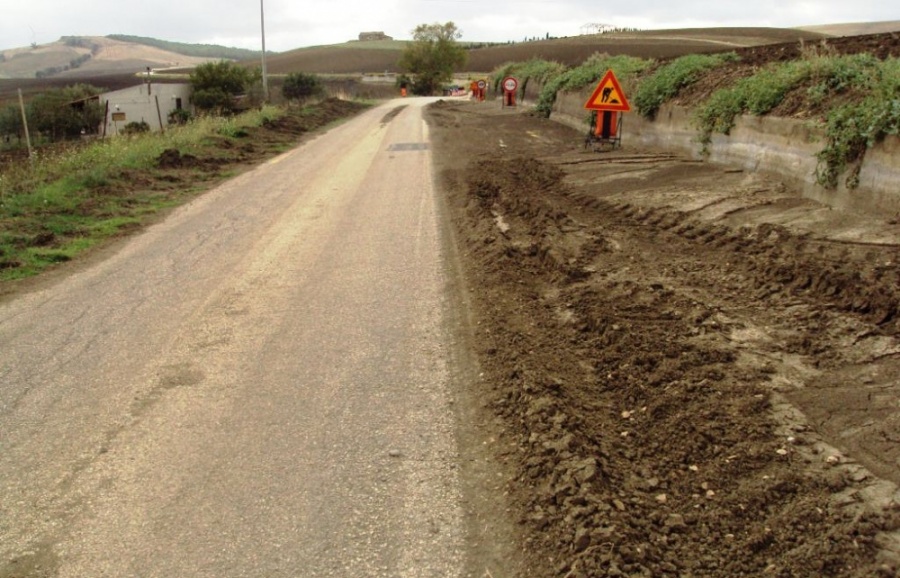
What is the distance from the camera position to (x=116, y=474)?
425cm

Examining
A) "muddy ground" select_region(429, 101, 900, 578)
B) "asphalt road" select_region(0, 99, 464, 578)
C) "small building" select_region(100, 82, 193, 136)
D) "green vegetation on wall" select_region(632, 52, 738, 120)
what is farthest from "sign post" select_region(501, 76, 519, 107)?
"asphalt road" select_region(0, 99, 464, 578)

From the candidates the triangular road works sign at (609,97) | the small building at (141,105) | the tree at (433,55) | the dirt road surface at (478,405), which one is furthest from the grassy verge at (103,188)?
the tree at (433,55)

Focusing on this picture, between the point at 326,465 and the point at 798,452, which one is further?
the point at 326,465

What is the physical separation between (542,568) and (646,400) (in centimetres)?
177

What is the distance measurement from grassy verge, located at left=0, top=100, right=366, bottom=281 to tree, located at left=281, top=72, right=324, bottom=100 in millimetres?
40473

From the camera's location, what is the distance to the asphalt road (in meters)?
3.61

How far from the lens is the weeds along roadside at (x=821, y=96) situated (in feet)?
25.0

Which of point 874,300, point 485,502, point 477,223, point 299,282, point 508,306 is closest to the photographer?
point 485,502

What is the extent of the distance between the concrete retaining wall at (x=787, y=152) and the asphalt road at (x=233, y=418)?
4456mm

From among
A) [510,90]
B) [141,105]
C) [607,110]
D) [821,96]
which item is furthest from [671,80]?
[141,105]

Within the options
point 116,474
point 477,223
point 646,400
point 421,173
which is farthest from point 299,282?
point 421,173

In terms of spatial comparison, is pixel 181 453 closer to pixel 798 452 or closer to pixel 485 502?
pixel 485 502

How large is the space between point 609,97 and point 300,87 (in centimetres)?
5421

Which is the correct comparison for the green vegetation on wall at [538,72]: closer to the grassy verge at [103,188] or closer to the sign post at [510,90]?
the sign post at [510,90]
